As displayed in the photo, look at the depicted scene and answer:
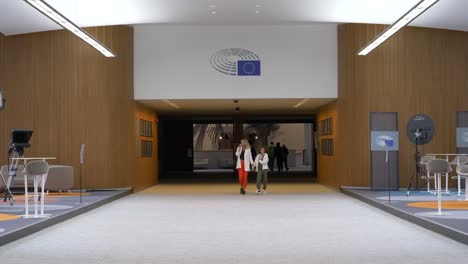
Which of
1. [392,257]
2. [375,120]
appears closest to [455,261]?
[392,257]

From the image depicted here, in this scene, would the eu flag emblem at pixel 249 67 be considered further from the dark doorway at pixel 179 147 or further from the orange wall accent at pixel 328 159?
the dark doorway at pixel 179 147

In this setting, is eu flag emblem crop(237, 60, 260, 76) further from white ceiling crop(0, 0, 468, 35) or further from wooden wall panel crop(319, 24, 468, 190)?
wooden wall panel crop(319, 24, 468, 190)

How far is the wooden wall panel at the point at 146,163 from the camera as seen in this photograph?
67.3 feet

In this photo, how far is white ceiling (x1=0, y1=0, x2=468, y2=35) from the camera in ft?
52.4

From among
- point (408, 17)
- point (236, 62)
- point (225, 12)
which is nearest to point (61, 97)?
point (236, 62)

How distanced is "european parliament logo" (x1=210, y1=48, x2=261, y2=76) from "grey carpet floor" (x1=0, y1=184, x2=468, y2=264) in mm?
5346

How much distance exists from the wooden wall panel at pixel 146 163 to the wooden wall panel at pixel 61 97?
164cm

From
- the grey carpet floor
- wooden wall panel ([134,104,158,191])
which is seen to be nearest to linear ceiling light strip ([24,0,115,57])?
the grey carpet floor

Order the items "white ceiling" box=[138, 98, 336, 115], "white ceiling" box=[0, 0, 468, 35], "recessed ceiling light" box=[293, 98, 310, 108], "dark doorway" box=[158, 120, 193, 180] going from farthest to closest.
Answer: "dark doorway" box=[158, 120, 193, 180] < "white ceiling" box=[138, 98, 336, 115] < "recessed ceiling light" box=[293, 98, 310, 108] < "white ceiling" box=[0, 0, 468, 35]

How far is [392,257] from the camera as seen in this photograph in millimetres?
7859

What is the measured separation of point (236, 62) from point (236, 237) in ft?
34.4

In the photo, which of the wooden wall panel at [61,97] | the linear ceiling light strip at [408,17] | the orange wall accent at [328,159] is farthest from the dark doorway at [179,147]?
the linear ceiling light strip at [408,17]

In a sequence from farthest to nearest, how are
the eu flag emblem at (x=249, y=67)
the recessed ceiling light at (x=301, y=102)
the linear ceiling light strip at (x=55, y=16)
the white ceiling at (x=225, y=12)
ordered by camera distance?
1. the recessed ceiling light at (x=301, y=102)
2. the eu flag emblem at (x=249, y=67)
3. the white ceiling at (x=225, y=12)
4. the linear ceiling light strip at (x=55, y=16)

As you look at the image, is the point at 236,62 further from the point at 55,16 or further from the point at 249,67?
the point at 55,16
